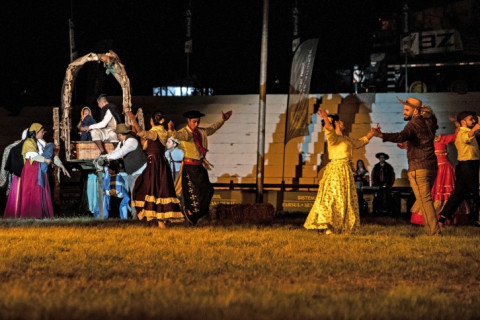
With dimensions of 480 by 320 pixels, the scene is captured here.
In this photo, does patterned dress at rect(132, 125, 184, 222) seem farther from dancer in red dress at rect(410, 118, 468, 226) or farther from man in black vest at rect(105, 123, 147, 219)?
dancer in red dress at rect(410, 118, 468, 226)

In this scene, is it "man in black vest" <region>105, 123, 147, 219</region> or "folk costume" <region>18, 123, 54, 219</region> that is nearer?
"man in black vest" <region>105, 123, 147, 219</region>

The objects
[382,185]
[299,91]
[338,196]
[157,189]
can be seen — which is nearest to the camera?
[338,196]

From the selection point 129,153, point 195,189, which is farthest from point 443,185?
point 129,153

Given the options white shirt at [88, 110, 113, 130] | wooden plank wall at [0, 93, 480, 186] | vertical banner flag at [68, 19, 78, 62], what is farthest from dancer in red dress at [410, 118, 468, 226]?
vertical banner flag at [68, 19, 78, 62]

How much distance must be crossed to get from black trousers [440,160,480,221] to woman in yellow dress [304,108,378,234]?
1.86 m

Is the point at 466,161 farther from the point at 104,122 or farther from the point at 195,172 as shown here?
the point at 104,122

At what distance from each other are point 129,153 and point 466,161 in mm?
5736

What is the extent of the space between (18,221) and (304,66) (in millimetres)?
9593

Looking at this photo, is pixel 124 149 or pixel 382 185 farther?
pixel 382 185

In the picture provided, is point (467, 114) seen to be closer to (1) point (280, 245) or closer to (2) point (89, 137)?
(1) point (280, 245)

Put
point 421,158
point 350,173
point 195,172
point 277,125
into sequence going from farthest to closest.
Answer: point 277,125
point 195,172
point 350,173
point 421,158

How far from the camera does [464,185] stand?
14977 mm

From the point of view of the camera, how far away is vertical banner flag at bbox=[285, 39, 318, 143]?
23.0 meters

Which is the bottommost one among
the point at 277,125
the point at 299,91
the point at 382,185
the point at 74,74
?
the point at 382,185
